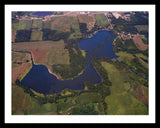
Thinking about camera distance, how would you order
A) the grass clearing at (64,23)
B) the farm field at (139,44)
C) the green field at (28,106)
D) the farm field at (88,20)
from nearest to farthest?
the green field at (28,106)
the farm field at (139,44)
the grass clearing at (64,23)
the farm field at (88,20)

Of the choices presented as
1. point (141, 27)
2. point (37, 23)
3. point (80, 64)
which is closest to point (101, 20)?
point (141, 27)

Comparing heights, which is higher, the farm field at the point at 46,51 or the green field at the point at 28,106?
the farm field at the point at 46,51

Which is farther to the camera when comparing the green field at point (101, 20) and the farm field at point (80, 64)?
the green field at point (101, 20)

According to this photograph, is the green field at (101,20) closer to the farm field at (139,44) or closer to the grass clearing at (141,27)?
the grass clearing at (141,27)

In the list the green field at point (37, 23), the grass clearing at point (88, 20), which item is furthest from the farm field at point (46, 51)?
the grass clearing at point (88, 20)

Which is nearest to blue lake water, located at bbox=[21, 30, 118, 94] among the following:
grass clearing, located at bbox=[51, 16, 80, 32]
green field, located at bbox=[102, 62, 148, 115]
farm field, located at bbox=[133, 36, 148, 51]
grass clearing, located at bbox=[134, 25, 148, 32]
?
green field, located at bbox=[102, 62, 148, 115]

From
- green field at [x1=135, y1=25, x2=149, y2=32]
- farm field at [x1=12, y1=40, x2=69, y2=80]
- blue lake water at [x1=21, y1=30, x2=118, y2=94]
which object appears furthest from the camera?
green field at [x1=135, y1=25, x2=149, y2=32]

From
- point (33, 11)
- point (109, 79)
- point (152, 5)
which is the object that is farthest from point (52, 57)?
point (152, 5)

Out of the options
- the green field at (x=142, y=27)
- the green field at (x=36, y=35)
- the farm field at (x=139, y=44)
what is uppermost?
the green field at (x=142, y=27)

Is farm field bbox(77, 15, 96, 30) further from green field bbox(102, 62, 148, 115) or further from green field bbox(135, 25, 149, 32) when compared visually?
green field bbox(102, 62, 148, 115)
